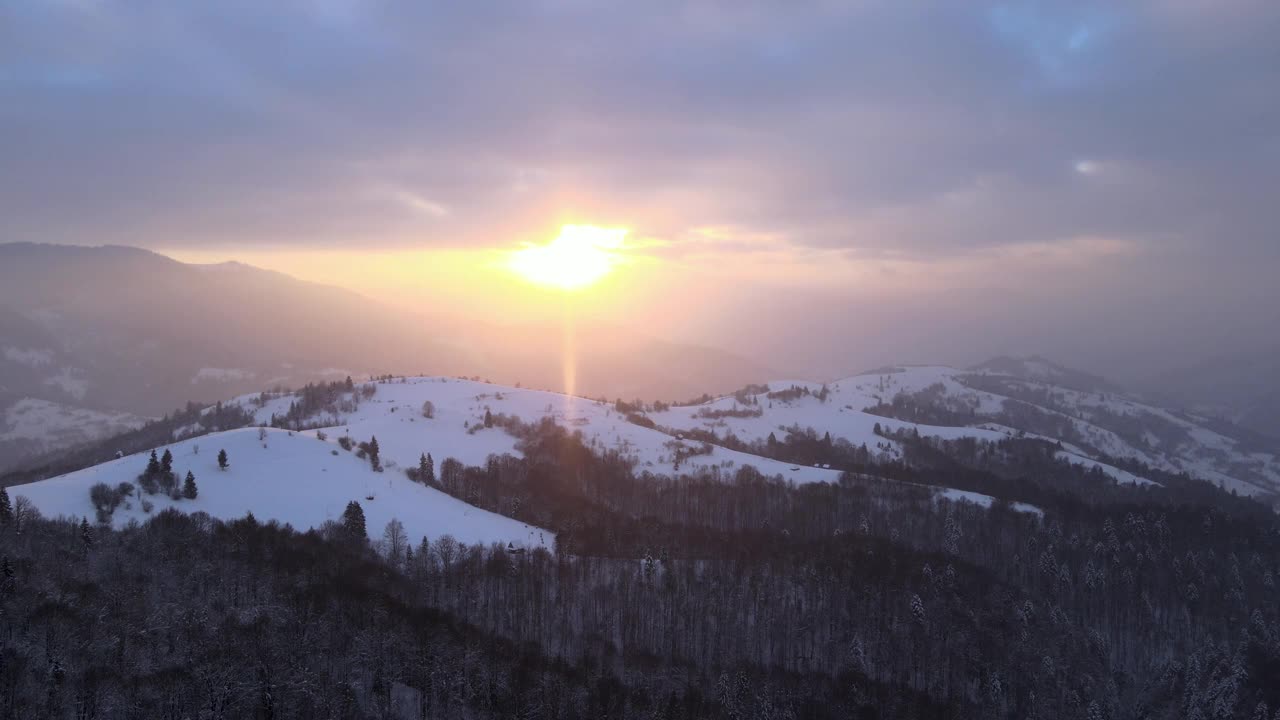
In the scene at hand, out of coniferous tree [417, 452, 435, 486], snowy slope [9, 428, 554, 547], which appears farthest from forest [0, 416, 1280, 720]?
snowy slope [9, 428, 554, 547]

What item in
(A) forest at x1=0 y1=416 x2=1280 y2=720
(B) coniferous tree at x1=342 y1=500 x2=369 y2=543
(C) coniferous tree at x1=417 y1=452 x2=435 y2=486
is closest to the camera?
(A) forest at x1=0 y1=416 x2=1280 y2=720

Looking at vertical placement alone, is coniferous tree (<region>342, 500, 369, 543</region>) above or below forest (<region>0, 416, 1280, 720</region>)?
above

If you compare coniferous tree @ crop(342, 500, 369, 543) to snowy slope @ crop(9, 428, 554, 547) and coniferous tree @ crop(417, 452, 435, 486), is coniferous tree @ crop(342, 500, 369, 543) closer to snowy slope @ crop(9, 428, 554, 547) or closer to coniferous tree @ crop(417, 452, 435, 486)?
snowy slope @ crop(9, 428, 554, 547)

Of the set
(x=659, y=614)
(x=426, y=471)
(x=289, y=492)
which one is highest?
(x=289, y=492)

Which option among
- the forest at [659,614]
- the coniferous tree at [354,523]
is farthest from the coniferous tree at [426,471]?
the coniferous tree at [354,523]

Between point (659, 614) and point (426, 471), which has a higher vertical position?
point (426, 471)

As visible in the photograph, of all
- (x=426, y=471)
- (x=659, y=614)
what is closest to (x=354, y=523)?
(x=426, y=471)

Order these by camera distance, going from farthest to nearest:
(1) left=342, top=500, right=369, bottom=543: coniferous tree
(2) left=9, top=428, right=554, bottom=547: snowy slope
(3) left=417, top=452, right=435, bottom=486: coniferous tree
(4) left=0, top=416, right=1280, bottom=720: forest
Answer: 1. (3) left=417, top=452, right=435, bottom=486: coniferous tree
2. (1) left=342, top=500, right=369, bottom=543: coniferous tree
3. (2) left=9, top=428, right=554, bottom=547: snowy slope
4. (4) left=0, top=416, right=1280, bottom=720: forest

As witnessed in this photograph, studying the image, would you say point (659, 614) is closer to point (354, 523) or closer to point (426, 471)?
point (354, 523)
